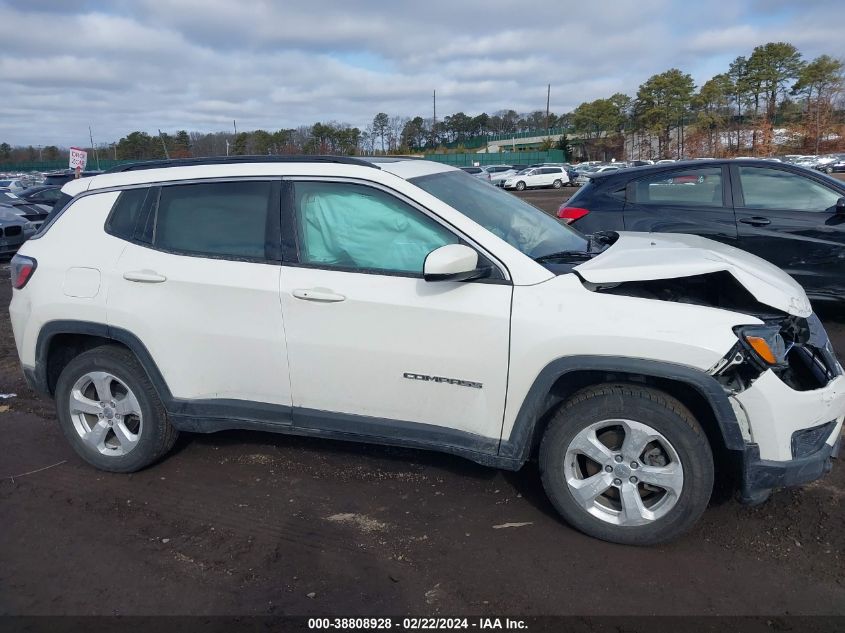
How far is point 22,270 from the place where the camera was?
169 inches

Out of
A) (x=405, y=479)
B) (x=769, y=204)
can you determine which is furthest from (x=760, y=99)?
(x=405, y=479)

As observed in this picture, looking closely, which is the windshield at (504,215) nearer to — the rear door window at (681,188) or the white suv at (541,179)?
the rear door window at (681,188)

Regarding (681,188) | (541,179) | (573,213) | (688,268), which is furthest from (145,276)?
(541,179)

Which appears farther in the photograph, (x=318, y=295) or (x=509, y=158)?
(x=509, y=158)

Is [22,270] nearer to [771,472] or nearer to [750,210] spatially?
[771,472]

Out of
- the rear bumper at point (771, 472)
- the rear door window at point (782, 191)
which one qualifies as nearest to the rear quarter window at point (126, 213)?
the rear bumper at point (771, 472)

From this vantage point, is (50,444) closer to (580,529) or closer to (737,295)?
(580,529)

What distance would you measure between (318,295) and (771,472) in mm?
2302

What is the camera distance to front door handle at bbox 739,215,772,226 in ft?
22.1

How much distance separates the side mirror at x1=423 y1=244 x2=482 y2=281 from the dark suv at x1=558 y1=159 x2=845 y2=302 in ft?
14.3

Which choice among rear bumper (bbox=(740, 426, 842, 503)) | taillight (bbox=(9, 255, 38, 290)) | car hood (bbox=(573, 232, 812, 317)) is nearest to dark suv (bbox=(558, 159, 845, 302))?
car hood (bbox=(573, 232, 812, 317))

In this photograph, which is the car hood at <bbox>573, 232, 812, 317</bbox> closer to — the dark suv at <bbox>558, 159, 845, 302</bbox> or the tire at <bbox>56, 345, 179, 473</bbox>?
the tire at <bbox>56, 345, 179, 473</bbox>

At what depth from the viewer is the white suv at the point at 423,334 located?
10.3 ft

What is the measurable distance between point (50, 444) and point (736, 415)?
14.4 feet
